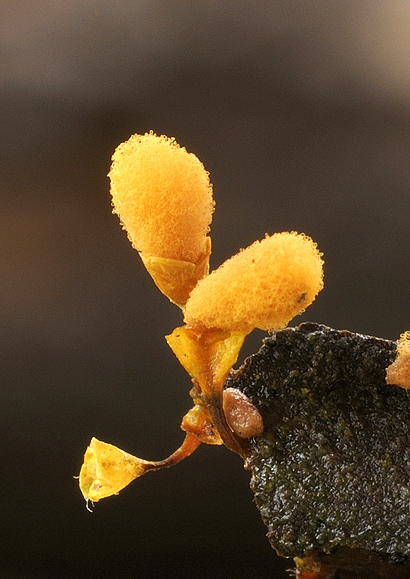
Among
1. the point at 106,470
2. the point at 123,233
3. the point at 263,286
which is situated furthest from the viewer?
the point at 123,233

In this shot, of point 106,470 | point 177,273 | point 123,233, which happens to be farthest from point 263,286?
point 123,233

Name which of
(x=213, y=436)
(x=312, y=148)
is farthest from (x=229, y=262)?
(x=312, y=148)

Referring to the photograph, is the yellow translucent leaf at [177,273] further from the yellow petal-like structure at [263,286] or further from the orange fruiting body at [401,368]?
the orange fruiting body at [401,368]

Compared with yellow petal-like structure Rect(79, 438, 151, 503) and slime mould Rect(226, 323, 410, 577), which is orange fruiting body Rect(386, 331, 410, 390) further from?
yellow petal-like structure Rect(79, 438, 151, 503)

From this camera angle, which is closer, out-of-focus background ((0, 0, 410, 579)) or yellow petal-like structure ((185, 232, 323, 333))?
yellow petal-like structure ((185, 232, 323, 333))

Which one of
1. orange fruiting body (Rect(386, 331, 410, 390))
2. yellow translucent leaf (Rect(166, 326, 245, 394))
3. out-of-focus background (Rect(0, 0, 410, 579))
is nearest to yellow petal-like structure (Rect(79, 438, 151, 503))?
yellow translucent leaf (Rect(166, 326, 245, 394))

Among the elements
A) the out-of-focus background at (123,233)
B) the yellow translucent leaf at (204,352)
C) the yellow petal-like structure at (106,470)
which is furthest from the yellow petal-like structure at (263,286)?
the out-of-focus background at (123,233)

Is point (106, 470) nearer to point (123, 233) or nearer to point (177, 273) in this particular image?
point (177, 273)
